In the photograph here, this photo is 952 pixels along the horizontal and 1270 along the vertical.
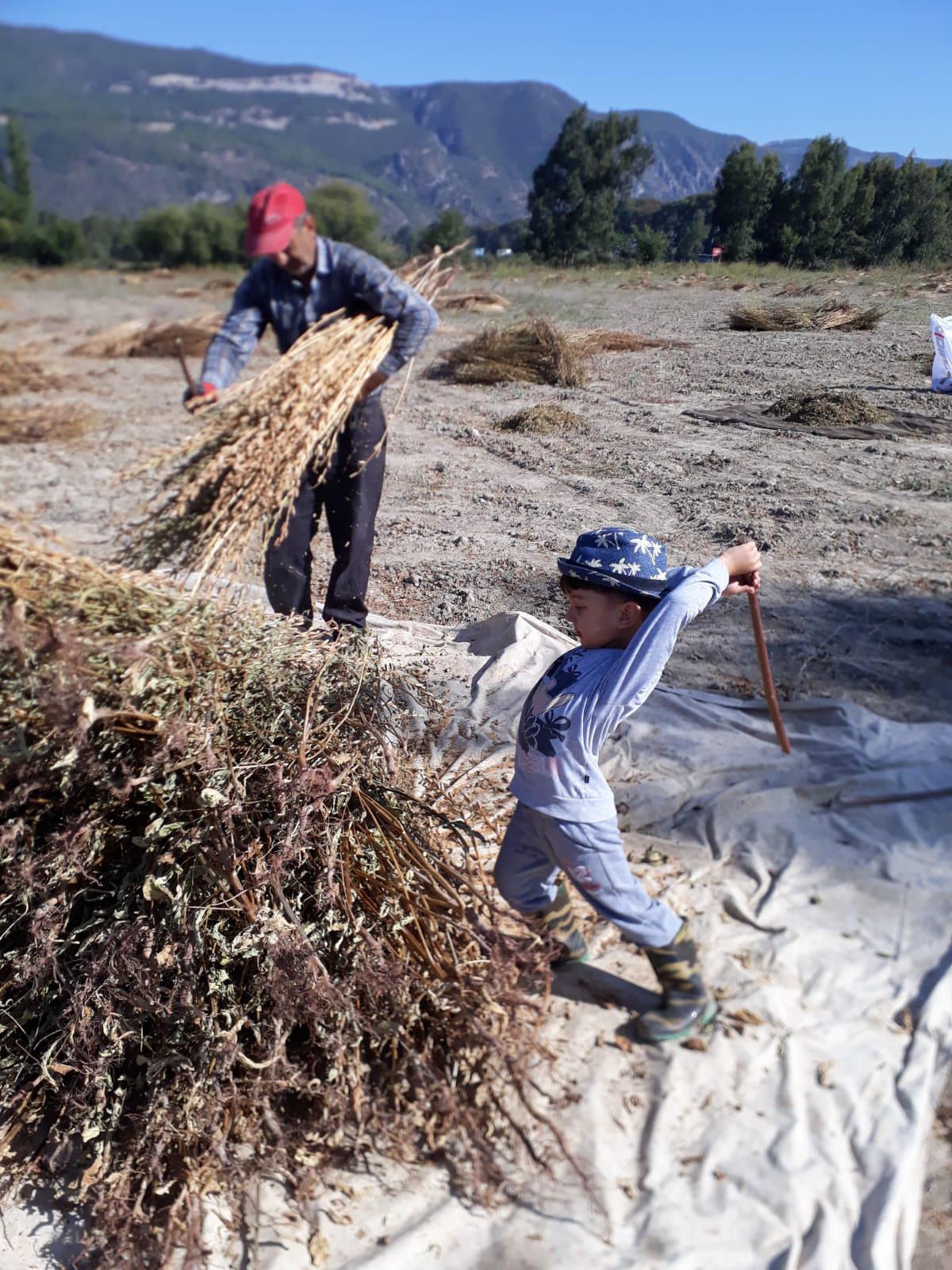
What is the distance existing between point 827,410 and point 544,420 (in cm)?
120

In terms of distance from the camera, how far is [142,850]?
2080 mm

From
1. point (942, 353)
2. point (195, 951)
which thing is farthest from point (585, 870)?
point (942, 353)

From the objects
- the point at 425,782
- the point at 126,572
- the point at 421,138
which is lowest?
the point at 425,782

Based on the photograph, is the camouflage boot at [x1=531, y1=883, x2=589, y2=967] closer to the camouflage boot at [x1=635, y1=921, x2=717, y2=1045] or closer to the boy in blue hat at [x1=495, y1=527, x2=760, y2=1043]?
the boy in blue hat at [x1=495, y1=527, x2=760, y2=1043]

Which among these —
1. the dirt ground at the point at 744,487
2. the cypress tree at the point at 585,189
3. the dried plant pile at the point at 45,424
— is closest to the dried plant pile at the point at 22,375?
the dried plant pile at the point at 45,424

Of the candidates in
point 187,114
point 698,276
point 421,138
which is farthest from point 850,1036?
point 187,114

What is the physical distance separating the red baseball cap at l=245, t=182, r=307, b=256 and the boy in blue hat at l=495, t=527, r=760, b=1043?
162 cm

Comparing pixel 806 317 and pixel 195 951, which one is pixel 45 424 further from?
pixel 195 951

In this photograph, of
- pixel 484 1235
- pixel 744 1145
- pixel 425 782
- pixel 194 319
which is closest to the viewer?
pixel 484 1235

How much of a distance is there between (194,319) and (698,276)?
3372 mm

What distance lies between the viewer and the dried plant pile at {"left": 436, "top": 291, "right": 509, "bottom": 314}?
393 centimetres

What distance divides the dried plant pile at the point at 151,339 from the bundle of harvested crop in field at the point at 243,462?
3.21 meters

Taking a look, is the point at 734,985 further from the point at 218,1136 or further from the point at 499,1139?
the point at 218,1136

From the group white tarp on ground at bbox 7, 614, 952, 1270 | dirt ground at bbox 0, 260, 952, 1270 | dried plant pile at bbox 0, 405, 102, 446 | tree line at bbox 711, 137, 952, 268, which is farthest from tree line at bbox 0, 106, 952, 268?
dried plant pile at bbox 0, 405, 102, 446
